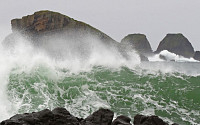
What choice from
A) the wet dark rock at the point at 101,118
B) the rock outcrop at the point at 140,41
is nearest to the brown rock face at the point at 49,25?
the wet dark rock at the point at 101,118

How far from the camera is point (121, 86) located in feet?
49.5

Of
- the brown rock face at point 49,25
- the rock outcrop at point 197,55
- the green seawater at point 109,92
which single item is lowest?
the green seawater at point 109,92

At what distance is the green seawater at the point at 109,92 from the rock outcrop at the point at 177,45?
145 meters

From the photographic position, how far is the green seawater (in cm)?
1182

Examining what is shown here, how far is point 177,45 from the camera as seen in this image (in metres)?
160

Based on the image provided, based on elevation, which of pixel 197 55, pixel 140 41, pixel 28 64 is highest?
pixel 140 41

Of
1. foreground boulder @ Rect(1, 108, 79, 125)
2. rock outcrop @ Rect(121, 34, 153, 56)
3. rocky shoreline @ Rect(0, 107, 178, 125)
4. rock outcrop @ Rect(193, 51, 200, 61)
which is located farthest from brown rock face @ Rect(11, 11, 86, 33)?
rock outcrop @ Rect(193, 51, 200, 61)

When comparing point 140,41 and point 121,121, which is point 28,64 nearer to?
point 121,121

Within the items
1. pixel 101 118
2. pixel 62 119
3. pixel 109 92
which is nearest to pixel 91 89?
pixel 109 92

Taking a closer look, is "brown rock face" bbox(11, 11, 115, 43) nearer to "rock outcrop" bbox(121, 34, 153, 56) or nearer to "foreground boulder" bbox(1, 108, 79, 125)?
"foreground boulder" bbox(1, 108, 79, 125)

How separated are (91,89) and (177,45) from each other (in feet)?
510

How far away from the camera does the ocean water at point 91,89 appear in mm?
11789

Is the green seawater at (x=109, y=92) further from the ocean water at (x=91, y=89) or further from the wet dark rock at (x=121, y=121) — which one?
the wet dark rock at (x=121, y=121)

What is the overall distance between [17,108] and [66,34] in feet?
121
